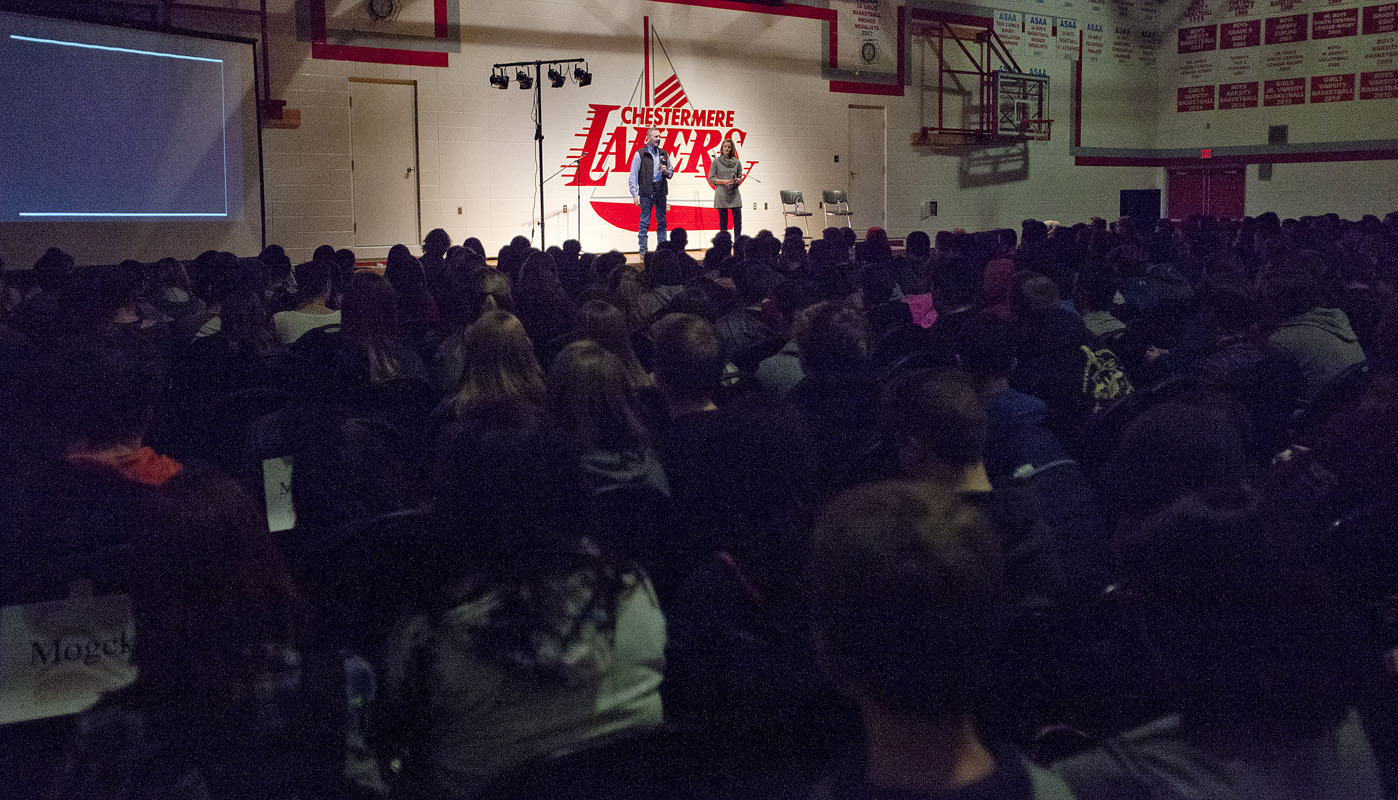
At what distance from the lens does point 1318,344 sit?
12.5ft

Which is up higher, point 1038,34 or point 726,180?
point 1038,34

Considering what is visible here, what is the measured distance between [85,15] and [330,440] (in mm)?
7390

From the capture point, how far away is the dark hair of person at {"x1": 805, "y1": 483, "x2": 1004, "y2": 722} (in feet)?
3.56

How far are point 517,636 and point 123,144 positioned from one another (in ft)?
29.3

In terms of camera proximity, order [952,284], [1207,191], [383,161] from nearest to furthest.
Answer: [952,284] → [383,161] → [1207,191]

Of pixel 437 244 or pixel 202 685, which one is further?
pixel 437 244

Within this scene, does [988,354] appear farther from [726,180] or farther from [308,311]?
[726,180]

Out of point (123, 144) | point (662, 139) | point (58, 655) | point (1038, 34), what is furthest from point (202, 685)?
point (1038, 34)

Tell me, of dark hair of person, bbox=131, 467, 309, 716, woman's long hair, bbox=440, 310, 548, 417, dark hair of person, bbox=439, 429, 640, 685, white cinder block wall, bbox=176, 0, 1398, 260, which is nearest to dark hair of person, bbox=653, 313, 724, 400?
woman's long hair, bbox=440, 310, 548, 417

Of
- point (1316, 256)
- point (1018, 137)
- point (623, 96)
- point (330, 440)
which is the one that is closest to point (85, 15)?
point (623, 96)

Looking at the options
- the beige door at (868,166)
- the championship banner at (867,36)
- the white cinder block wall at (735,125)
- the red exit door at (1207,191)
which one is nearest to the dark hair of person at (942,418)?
the white cinder block wall at (735,125)

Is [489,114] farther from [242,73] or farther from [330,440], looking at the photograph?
[330,440]

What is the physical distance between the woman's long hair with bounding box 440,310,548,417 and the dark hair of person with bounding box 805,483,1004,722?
1.83m

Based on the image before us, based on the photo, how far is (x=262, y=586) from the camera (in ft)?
4.95
